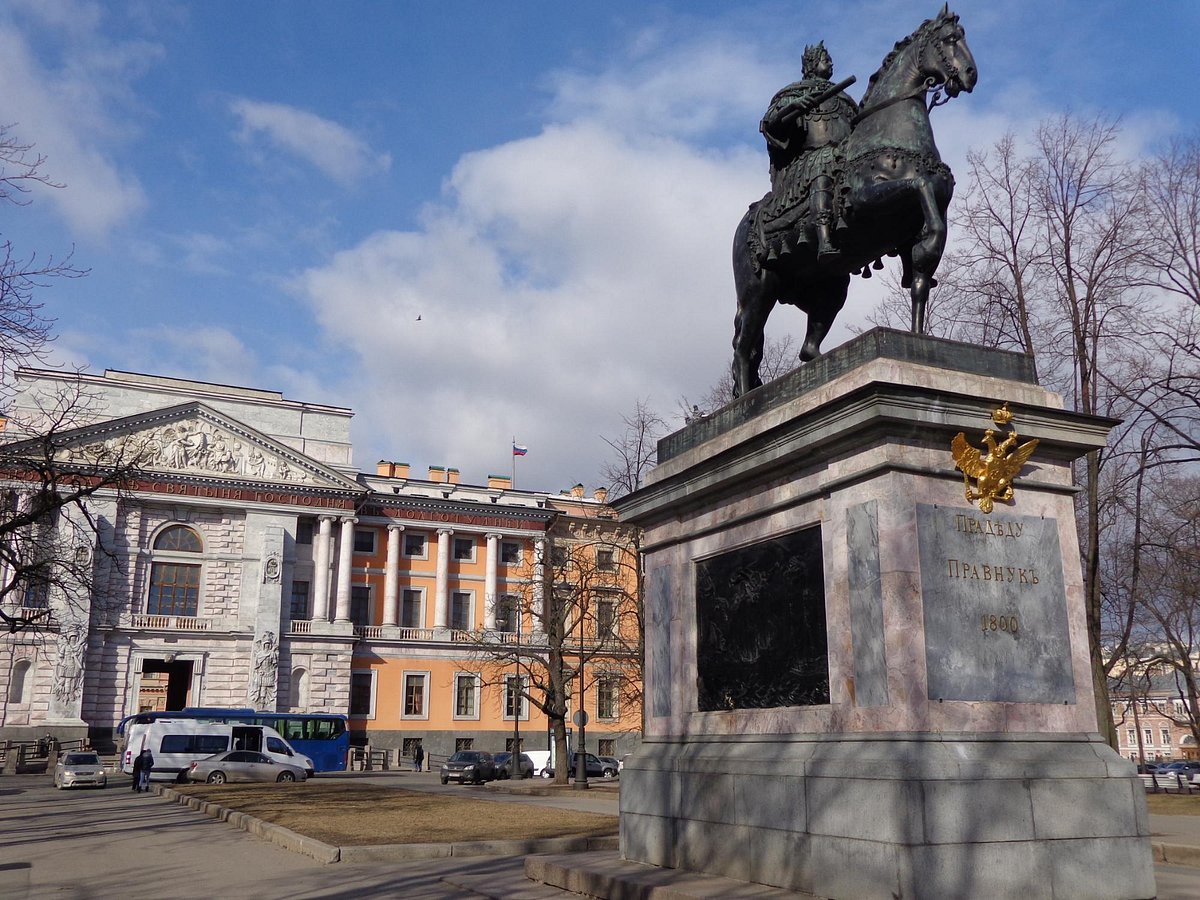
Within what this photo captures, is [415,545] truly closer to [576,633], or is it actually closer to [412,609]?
[412,609]

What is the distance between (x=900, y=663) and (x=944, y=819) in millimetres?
1030

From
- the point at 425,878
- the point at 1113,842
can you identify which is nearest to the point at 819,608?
the point at 1113,842

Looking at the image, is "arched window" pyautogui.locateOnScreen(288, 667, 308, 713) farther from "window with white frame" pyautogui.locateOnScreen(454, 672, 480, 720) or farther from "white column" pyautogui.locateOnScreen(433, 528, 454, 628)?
"window with white frame" pyautogui.locateOnScreen(454, 672, 480, 720)

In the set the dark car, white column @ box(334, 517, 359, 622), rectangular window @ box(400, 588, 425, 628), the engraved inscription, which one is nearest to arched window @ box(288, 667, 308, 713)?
white column @ box(334, 517, 359, 622)

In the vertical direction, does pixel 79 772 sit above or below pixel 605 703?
Result: below

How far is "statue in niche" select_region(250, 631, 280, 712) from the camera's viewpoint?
192ft

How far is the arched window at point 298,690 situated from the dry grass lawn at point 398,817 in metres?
31.2

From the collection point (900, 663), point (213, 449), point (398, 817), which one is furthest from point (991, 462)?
point (213, 449)

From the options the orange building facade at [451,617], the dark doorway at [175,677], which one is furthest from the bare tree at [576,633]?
the dark doorway at [175,677]

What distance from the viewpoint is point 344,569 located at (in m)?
63.8

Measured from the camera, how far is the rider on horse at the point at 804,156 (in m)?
9.35

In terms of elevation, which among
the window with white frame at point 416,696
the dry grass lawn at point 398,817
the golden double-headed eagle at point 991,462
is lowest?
the dry grass lawn at point 398,817

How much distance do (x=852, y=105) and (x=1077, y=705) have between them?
5689 millimetres

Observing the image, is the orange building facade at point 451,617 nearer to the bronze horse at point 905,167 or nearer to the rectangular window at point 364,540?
the rectangular window at point 364,540
